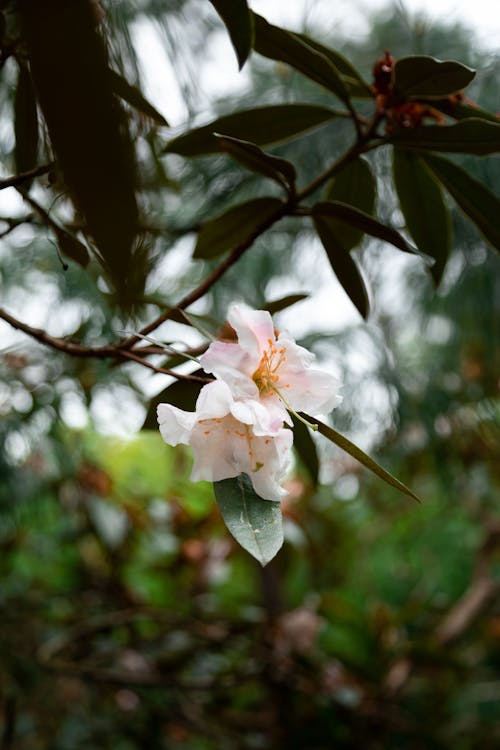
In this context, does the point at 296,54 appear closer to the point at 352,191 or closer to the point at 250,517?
the point at 352,191

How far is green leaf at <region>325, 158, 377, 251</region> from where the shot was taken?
0.56m

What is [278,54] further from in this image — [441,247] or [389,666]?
[389,666]

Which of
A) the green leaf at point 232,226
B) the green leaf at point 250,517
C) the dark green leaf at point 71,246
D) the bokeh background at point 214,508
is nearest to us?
the green leaf at point 250,517

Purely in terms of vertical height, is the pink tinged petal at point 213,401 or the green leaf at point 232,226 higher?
the pink tinged petal at point 213,401

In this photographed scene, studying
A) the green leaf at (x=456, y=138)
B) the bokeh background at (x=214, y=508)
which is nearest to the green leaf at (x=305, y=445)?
the green leaf at (x=456, y=138)

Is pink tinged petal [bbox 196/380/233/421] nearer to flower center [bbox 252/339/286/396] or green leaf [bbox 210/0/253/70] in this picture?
flower center [bbox 252/339/286/396]

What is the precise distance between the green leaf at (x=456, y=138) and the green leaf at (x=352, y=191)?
0.10 meters

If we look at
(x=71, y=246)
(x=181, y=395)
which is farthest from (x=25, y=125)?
(x=181, y=395)

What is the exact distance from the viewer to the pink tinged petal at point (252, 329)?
38 cm

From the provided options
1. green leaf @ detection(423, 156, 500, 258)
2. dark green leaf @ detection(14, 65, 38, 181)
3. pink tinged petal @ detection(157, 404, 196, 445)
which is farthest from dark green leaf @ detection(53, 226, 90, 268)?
green leaf @ detection(423, 156, 500, 258)

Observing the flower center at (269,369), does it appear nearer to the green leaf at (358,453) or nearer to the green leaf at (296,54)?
the green leaf at (358,453)

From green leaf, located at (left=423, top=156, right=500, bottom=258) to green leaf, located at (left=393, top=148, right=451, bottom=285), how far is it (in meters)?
0.06

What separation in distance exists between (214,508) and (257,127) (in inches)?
50.2

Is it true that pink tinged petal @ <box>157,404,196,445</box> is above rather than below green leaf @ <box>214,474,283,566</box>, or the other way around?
above
